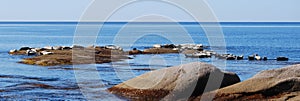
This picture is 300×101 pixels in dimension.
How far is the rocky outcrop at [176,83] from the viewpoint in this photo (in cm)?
2577

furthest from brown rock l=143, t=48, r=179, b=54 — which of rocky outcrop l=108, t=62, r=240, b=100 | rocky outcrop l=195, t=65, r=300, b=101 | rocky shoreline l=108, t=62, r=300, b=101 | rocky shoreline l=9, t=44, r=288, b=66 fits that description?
rocky outcrop l=195, t=65, r=300, b=101

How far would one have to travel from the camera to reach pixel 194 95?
25531 millimetres

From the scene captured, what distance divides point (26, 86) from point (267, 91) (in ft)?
48.8

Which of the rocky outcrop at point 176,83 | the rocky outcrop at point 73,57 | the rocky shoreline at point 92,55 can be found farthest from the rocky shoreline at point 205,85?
the rocky shoreline at point 92,55

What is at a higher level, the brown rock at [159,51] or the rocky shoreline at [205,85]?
the brown rock at [159,51]

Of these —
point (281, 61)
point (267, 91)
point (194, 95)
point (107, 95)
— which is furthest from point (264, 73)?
point (281, 61)

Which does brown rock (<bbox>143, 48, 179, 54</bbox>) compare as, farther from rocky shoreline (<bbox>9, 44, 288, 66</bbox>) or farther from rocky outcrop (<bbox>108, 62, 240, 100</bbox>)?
rocky outcrop (<bbox>108, 62, 240, 100</bbox>)

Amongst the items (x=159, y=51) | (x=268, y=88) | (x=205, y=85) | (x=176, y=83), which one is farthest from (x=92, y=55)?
(x=268, y=88)

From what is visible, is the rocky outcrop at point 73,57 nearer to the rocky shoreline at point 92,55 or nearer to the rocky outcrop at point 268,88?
the rocky shoreline at point 92,55

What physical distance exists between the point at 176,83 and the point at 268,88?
440 centimetres

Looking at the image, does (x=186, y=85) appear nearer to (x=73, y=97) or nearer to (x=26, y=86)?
(x=73, y=97)

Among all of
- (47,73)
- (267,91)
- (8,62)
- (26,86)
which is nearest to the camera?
(267,91)

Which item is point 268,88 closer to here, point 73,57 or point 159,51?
point 73,57

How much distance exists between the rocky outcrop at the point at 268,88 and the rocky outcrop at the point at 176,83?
2.70 feet
